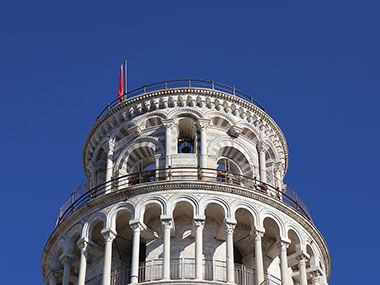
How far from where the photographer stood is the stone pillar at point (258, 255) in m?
45.9

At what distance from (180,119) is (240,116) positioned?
144 inches

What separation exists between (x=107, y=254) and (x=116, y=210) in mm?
2597

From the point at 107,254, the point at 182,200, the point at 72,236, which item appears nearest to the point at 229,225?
the point at 182,200

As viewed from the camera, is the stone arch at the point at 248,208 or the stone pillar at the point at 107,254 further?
the stone arch at the point at 248,208

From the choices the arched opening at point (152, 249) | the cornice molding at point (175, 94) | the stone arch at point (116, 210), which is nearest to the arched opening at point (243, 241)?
the arched opening at point (152, 249)

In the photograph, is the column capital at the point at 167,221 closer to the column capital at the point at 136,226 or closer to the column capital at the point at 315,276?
the column capital at the point at 136,226

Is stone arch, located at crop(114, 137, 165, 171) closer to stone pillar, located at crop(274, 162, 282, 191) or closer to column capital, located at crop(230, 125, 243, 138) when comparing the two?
column capital, located at crop(230, 125, 243, 138)

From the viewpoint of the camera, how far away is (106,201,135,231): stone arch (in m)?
48.1

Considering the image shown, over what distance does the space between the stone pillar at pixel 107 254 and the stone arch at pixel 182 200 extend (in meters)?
3.14

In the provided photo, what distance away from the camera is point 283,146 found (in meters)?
57.6

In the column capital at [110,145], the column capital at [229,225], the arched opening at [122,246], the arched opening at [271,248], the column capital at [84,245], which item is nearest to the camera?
the column capital at [229,225]

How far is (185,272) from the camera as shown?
4662 centimetres

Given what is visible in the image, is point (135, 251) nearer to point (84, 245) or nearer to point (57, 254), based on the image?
point (84, 245)

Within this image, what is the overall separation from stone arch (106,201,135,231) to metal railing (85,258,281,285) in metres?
2.42
